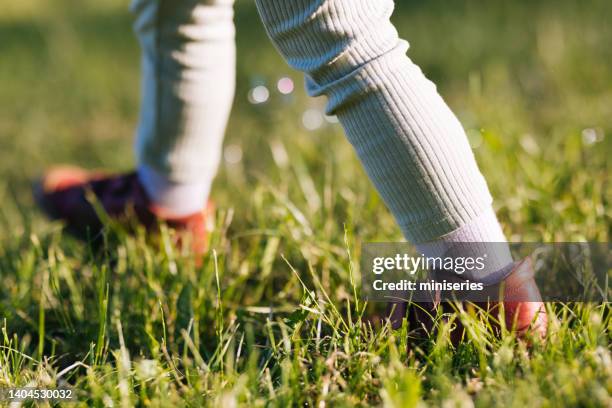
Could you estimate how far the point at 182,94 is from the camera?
1447 millimetres

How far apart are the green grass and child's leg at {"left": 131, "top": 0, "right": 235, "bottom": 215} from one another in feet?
0.38

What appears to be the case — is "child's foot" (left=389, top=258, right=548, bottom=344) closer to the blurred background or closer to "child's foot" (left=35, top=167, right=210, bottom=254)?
the blurred background

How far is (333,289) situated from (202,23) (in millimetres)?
556

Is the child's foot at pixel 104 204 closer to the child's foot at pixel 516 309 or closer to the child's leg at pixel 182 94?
the child's leg at pixel 182 94

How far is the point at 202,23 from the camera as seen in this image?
1.38 meters

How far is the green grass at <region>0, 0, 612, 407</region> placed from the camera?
0.95 m

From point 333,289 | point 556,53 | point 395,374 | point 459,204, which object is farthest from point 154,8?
point 556,53

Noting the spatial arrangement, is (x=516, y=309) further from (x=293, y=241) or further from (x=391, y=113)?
(x=293, y=241)

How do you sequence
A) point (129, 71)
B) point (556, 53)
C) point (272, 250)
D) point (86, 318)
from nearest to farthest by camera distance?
point (86, 318), point (272, 250), point (556, 53), point (129, 71)

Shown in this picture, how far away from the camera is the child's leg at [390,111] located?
3.11 feet

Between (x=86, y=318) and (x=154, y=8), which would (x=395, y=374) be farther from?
(x=154, y=8)

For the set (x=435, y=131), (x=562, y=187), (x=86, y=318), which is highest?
(x=435, y=131)

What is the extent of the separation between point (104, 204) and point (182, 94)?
12.3 inches

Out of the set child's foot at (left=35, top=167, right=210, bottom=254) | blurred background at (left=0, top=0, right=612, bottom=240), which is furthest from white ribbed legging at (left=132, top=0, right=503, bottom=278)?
child's foot at (left=35, top=167, right=210, bottom=254)
